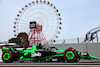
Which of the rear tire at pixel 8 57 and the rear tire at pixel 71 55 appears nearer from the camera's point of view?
the rear tire at pixel 71 55

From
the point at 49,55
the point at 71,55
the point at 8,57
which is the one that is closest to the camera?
the point at 71,55

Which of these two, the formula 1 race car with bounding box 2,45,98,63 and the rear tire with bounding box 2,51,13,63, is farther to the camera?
the rear tire with bounding box 2,51,13,63

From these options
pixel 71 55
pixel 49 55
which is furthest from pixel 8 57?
pixel 71 55

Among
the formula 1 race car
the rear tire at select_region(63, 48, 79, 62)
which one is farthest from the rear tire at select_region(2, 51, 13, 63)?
the rear tire at select_region(63, 48, 79, 62)

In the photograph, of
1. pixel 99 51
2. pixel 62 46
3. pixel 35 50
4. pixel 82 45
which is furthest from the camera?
pixel 62 46

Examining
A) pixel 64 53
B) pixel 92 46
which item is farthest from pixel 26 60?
pixel 92 46

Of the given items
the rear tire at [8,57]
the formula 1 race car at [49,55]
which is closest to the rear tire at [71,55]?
the formula 1 race car at [49,55]

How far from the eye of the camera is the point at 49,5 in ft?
89.5

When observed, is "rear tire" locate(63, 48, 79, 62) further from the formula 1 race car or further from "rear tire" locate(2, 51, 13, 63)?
"rear tire" locate(2, 51, 13, 63)

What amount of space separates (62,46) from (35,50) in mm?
4404

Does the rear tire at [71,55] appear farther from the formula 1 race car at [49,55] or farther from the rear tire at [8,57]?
the rear tire at [8,57]

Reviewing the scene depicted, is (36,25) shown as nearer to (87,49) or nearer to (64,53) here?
(87,49)

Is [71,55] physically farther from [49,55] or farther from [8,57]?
[8,57]

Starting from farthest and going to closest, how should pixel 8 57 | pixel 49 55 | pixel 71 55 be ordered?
pixel 8 57 < pixel 49 55 < pixel 71 55
